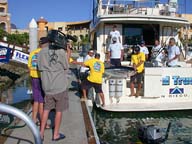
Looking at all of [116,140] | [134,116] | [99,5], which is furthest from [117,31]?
[116,140]

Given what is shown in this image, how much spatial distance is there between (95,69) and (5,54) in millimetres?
6833

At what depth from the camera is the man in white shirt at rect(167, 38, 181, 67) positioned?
11867 millimetres

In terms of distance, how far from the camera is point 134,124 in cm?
1058

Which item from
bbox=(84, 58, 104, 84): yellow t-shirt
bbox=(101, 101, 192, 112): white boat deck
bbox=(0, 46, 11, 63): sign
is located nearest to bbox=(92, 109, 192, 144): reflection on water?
bbox=(101, 101, 192, 112): white boat deck

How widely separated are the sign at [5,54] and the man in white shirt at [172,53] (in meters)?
7.51

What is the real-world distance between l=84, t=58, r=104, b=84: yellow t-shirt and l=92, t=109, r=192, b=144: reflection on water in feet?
4.09

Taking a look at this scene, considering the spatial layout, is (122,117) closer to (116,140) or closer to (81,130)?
(116,140)

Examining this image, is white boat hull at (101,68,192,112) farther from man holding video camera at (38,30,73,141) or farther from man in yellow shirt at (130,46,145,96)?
man holding video camera at (38,30,73,141)

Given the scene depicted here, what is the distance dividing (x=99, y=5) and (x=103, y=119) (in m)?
6.01

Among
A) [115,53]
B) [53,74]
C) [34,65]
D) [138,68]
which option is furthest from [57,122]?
[115,53]

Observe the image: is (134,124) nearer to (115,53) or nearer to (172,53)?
(172,53)

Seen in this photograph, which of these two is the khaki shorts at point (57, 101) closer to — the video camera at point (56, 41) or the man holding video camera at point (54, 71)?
the man holding video camera at point (54, 71)

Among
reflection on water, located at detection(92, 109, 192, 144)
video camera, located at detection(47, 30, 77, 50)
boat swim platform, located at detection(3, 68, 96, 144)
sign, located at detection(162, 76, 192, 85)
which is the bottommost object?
reflection on water, located at detection(92, 109, 192, 144)

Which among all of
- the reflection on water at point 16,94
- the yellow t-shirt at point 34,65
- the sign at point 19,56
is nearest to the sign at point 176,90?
the reflection on water at point 16,94
